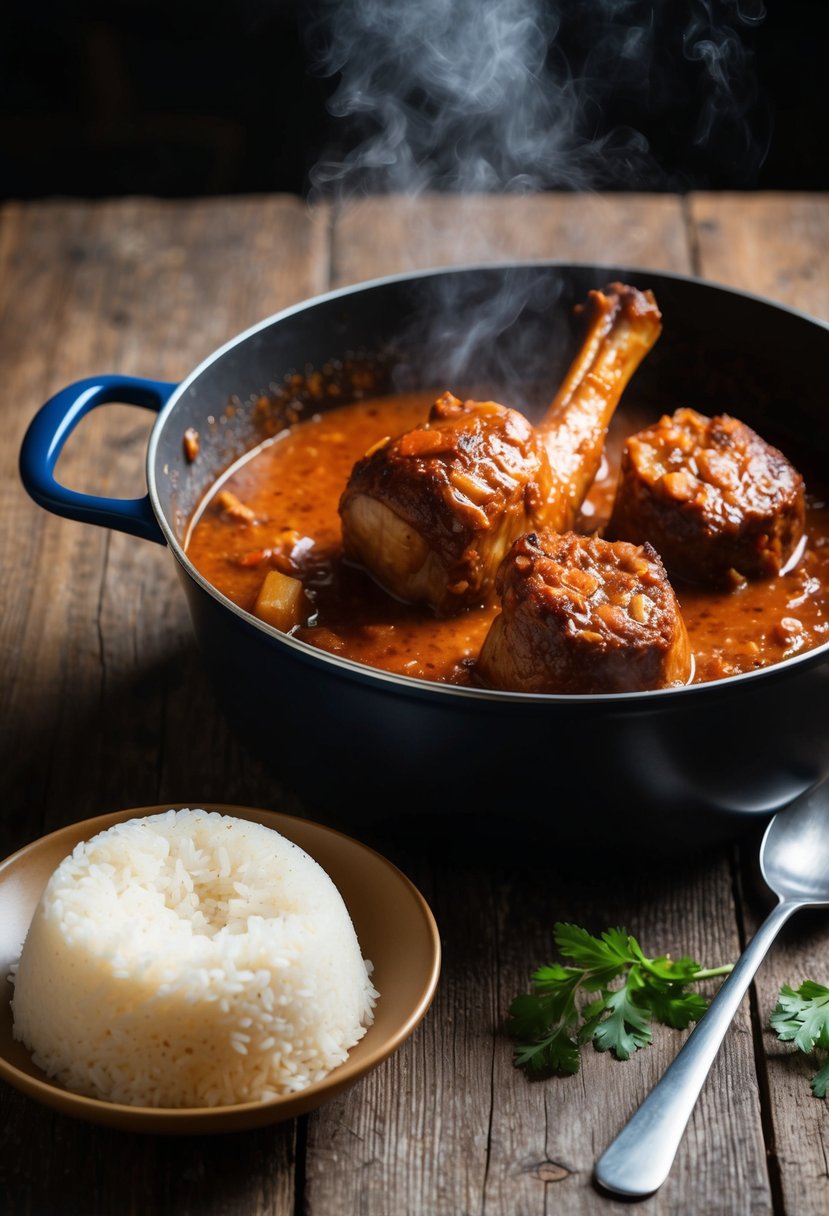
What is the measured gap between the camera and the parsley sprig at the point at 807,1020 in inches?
88.3

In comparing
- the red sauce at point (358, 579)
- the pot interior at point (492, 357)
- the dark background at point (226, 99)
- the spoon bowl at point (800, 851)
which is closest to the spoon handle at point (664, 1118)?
the spoon bowl at point (800, 851)

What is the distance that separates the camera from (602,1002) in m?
2.29

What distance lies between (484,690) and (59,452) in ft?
3.68

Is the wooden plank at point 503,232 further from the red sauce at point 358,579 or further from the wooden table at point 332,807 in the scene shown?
the red sauce at point 358,579

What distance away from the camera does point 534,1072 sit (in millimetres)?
2221

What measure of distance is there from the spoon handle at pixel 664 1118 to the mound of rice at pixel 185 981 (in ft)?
1.39

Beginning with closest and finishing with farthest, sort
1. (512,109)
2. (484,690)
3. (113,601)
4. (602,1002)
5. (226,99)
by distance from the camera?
(484,690), (602,1002), (113,601), (512,109), (226,99)

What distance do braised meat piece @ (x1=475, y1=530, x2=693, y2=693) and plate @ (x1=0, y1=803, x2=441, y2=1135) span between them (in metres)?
0.42

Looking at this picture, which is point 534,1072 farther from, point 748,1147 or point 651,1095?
point 748,1147

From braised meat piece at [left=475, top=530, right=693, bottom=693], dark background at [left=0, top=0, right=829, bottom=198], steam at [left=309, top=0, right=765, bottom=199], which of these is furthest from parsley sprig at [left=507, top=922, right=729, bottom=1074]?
dark background at [left=0, top=0, right=829, bottom=198]

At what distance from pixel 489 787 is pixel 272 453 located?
1397 millimetres

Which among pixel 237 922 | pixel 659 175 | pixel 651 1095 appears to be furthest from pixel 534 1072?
pixel 659 175

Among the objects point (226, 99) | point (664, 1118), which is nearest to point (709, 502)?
point (664, 1118)

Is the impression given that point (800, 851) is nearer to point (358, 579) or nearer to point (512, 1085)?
point (512, 1085)
